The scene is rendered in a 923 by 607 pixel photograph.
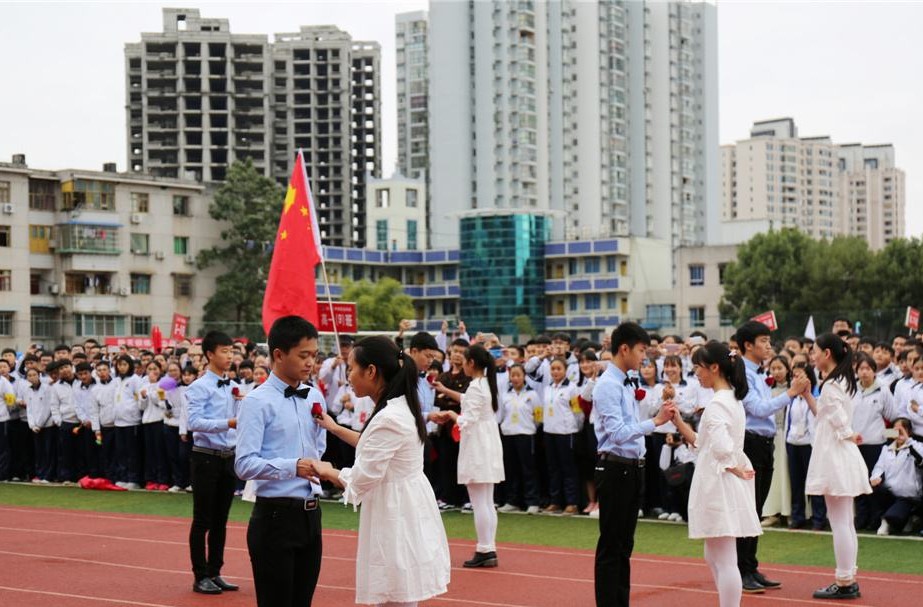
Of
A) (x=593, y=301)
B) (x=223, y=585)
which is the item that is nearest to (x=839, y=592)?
(x=223, y=585)

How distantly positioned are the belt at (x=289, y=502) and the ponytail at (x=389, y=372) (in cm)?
65

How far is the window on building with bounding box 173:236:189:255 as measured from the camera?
66438 mm

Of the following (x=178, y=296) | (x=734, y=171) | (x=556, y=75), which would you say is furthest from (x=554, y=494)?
(x=734, y=171)

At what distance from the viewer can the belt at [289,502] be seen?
244 inches

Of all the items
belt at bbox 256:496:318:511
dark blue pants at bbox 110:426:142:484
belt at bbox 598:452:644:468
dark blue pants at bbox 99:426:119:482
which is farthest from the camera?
dark blue pants at bbox 99:426:119:482

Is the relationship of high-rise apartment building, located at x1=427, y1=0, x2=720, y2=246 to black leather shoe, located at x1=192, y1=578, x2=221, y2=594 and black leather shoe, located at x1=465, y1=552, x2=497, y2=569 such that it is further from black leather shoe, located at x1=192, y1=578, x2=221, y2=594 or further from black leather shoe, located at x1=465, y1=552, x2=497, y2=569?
black leather shoe, located at x1=192, y1=578, x2=221, y2=594

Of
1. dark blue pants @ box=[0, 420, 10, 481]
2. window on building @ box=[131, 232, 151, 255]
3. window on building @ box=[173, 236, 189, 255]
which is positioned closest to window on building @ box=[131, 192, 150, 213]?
window on building @ box=[131, 232, 151, 255]

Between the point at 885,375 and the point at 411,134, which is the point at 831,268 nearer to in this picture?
the point at 885,375

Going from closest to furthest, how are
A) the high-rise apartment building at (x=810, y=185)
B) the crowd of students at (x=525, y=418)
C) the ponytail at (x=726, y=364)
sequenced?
1. the ponytail at (x=726, y=364)
2. the crowd of students at (x=525, y=418)
3. the high-rise apartment building at (x=810, y=185)

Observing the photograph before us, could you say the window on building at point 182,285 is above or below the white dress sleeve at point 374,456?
above

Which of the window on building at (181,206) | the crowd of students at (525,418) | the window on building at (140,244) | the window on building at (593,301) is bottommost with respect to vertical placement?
the crowd of students at (525,418)

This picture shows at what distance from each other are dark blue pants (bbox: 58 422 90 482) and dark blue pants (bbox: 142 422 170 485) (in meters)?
1.52

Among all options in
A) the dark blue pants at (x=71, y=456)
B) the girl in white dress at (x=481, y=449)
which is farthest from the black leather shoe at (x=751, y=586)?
the dark blue pants at (x=71, y=456)

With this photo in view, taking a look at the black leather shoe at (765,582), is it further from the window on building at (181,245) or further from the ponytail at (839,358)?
Answer: the window on building at (181,245)
